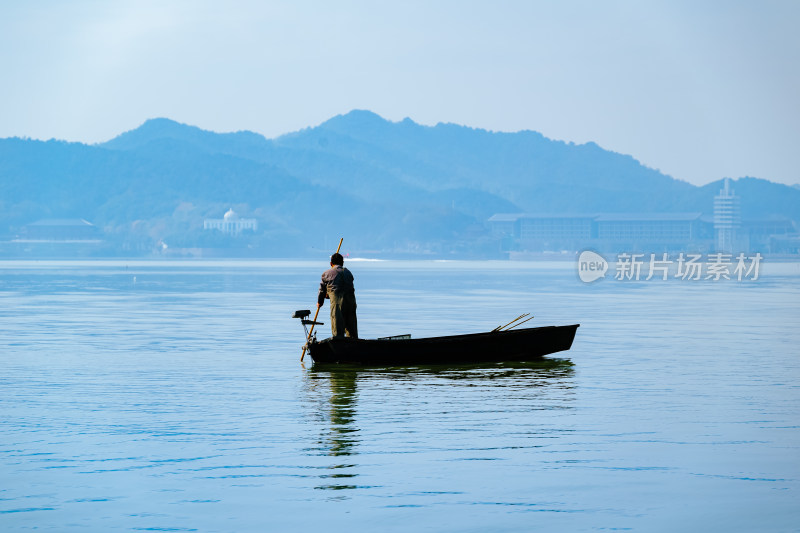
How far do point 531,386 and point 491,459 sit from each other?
7.24m

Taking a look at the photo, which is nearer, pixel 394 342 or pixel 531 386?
pixel 531 386

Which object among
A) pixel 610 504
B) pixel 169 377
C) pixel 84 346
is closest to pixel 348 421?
pixel 610 504

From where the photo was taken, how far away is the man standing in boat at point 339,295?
2198 centimetres

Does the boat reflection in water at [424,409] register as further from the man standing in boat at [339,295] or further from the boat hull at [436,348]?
the man standing in boat at [339,295]

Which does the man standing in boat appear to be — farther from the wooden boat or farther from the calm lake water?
the calm lake water

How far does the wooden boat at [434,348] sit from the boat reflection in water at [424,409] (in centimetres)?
22

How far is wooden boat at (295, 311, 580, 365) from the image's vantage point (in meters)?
22.5

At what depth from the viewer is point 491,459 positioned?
1320 cm

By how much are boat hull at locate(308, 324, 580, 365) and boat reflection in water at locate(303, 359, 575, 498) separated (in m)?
0.22

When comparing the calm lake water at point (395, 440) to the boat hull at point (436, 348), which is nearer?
the calm lake water at point (395, 440)

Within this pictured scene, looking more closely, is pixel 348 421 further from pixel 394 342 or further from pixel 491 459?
pixel 394 342

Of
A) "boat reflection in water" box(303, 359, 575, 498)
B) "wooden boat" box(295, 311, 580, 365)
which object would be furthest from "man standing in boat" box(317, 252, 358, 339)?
"boat reflection in water" box(303, 359, 575, 498)

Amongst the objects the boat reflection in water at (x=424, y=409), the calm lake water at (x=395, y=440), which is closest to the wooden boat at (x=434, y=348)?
the boat reflection in water at (x=424, y=409)

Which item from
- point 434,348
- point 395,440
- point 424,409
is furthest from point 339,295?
point 395,440
